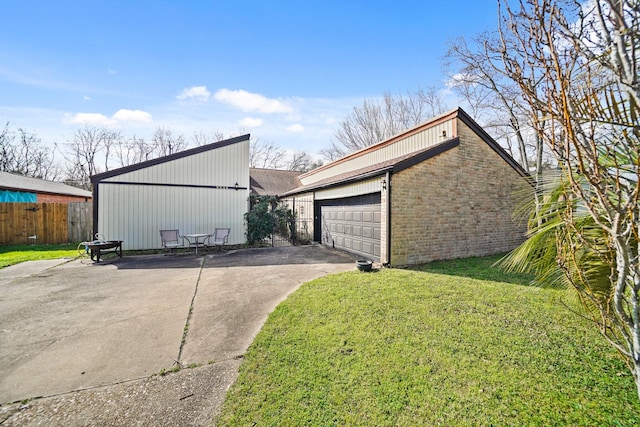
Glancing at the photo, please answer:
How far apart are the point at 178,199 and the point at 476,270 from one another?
37.0 ft

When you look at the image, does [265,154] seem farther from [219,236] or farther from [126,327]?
[126,327]

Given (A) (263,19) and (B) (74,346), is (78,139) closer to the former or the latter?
(A) (263,19)

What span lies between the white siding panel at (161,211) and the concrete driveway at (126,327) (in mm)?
2665

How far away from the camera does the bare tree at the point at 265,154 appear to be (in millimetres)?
33875

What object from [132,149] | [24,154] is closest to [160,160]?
[132,149]

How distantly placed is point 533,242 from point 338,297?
323cm

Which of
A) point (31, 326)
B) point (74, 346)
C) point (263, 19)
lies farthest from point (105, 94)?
point (74, 346)

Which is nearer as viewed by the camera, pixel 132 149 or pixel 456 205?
pixel 456 205

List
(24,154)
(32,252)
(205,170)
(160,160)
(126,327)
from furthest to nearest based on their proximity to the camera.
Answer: (24,154) → (205,170) → (160,160) → (32,252) → (126,327)

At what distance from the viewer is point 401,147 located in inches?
424

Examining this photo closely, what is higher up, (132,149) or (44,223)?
(132,149)

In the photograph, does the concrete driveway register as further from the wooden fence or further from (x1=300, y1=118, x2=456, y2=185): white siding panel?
the wooden fence

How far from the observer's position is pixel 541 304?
440 cm

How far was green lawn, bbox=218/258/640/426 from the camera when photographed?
216cm
